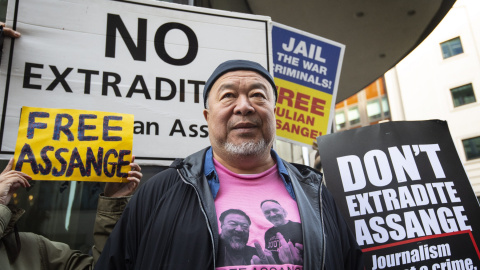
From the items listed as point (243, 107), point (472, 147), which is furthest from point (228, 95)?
point (472, 147)

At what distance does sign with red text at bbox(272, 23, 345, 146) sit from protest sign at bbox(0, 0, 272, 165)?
20.2 inches

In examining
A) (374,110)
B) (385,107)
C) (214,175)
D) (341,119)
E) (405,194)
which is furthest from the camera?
(341,119)

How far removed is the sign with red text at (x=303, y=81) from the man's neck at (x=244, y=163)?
3.40 feet

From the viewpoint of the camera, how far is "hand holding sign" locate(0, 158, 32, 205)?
1524 mm

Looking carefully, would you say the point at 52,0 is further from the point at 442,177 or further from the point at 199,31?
the point at 442,177

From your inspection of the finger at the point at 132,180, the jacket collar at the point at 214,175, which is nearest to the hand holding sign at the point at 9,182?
the finger at the point at 132,180

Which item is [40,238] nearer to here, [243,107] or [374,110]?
[243,107]

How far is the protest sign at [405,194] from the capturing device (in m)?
1.81

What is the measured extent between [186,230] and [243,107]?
2.11 ft

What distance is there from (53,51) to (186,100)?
0.80 m

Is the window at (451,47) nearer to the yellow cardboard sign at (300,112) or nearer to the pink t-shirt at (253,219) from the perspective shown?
the yellow cardboard sign at (300,112)

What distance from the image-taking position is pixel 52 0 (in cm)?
214

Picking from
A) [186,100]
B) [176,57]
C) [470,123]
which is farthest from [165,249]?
[470,123]

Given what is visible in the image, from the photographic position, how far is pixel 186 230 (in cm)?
137
